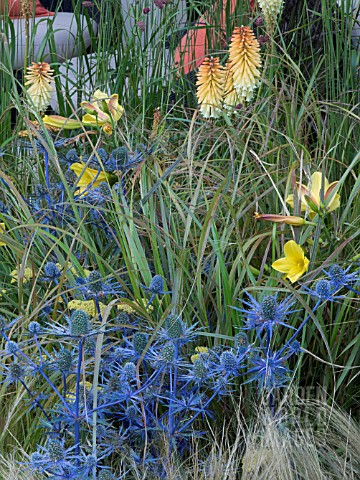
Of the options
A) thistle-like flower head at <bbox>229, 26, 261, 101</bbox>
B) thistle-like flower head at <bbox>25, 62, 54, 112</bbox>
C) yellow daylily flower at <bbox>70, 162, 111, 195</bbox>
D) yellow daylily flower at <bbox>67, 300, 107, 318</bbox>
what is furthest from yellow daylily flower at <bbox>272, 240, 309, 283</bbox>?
thistle-like flower head at <bbox>25, 62, 54, 112</bbox>

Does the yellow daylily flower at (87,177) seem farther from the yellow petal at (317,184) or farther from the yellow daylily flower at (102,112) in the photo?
the yellow petal at (317,184)

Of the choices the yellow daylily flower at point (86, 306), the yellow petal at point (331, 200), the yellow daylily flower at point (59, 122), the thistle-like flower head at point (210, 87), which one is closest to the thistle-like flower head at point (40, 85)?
the yellow daylily flower at point (59, 122)

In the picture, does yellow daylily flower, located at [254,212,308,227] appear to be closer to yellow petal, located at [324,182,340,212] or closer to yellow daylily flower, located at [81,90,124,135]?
→ yellow petal, located at [324,182,340,212]

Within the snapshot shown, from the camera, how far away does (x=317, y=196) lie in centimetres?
175

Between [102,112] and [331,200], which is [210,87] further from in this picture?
[331,200]

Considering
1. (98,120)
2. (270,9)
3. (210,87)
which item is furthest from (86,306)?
(270,9)

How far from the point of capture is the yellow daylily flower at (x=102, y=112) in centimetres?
217

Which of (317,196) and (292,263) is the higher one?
(317,196)

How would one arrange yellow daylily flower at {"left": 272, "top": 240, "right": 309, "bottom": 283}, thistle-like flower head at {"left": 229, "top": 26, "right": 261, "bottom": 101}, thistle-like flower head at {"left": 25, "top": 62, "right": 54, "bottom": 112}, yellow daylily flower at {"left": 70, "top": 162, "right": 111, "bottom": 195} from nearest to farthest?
yellow daylily flower at {"left": 272, "top": 240, "right": 309, "bottom": 283} < yellow daylily flower at {"left": 70, "top": 162, "right": 111, "bottom": 195} < thistle-like flower head at {"left": 229, "top": 26, "right": 261, "bottom": 101} < thistle-like flower head at {"left": 25, "top": 62, "right": 54, "bottom": 112}

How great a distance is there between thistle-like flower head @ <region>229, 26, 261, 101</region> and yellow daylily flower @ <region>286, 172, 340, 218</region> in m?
0.49

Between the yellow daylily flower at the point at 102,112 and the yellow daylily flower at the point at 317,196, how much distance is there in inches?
23.9

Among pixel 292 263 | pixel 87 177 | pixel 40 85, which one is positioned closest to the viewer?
pixel 292 263

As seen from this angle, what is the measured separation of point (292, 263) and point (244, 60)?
2.32 feet

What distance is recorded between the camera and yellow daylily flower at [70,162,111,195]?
80.4 inches
